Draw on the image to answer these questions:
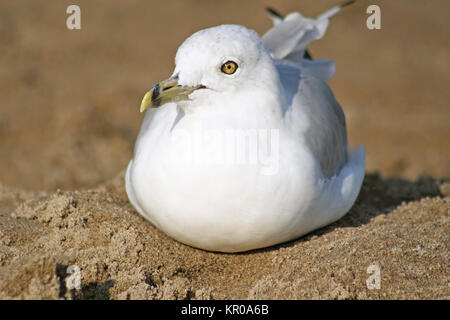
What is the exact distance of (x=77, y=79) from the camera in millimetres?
9938

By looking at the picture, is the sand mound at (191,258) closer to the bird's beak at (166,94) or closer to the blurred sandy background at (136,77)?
the bird's beak at (166,94)

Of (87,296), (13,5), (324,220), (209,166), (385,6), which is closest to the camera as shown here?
(87,296)

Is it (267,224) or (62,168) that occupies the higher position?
(267,224)

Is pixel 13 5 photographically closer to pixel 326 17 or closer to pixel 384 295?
pixel 326 17

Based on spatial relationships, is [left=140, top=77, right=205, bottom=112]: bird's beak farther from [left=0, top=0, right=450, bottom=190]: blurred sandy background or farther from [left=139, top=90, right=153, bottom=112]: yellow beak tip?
[left=0, top=0, right=450, bottom=190]: blurred sandy background

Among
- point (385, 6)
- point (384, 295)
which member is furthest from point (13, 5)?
point (384, 295)

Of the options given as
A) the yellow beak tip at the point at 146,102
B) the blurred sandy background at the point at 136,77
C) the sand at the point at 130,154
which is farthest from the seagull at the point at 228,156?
the blurred sandy background at the point at 136,77

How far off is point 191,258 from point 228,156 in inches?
33.5

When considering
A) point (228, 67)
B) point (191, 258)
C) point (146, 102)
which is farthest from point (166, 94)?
point (191, 258)

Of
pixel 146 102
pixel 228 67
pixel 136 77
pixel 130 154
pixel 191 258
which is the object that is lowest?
pixel 130 154

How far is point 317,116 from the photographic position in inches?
175

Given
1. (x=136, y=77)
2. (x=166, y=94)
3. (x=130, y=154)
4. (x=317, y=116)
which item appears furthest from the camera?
(x=136, y=77)

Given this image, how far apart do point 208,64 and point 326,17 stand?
2.41m

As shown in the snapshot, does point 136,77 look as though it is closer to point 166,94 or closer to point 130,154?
point 130,154
